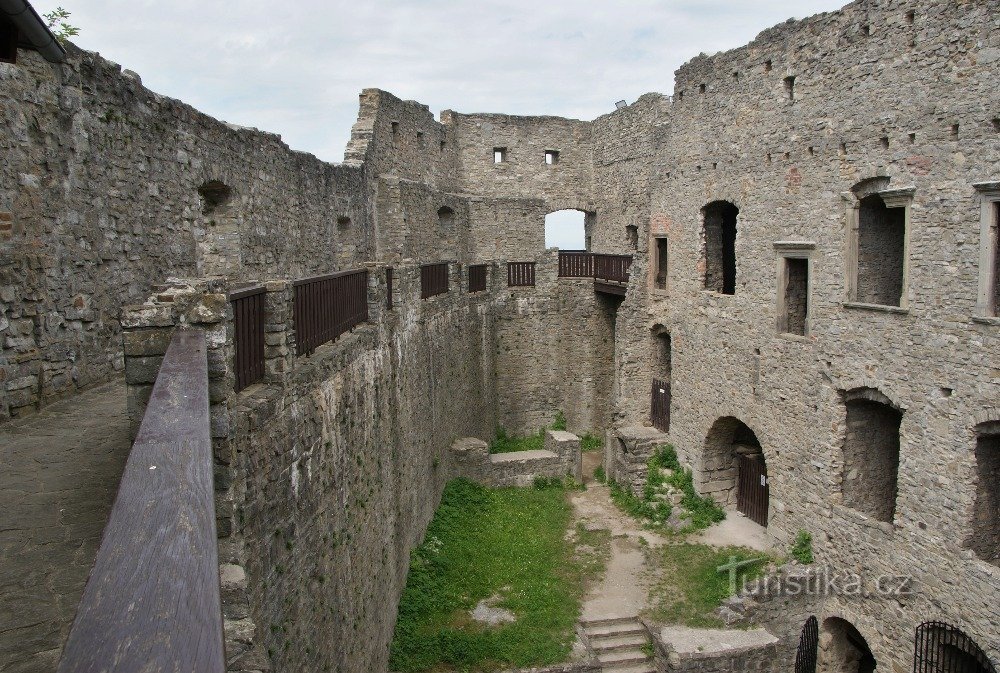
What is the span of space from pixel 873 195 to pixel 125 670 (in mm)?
11582

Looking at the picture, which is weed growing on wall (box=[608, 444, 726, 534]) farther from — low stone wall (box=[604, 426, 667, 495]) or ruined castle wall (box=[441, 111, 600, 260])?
ruined castle wall (box=[441, 111, 600, 260])

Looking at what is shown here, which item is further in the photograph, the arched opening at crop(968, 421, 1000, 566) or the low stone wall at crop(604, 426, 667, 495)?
the low stone wall at crop(604, 426, 667, 495)

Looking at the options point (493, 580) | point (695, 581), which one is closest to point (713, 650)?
point (695, 581)

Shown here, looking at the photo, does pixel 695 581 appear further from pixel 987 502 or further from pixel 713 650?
pixel 987 502

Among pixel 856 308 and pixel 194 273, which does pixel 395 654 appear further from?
pixel 856 308

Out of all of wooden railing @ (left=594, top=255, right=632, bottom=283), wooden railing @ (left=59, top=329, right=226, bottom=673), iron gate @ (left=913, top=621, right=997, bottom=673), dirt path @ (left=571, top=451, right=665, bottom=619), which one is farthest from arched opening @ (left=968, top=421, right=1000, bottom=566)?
wooden railing @ (left=594, top=255, right=632, bottom=283)

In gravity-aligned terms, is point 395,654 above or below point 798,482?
below

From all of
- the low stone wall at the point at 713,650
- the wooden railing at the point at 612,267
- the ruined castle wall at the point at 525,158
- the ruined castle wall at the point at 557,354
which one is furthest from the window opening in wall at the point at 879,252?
the ruined castle wall at the point at 525,158

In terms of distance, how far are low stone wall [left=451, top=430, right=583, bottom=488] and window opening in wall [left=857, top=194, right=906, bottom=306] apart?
7688mm

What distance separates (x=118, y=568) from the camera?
1607 mm

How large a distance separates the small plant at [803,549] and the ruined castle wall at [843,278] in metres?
0.14

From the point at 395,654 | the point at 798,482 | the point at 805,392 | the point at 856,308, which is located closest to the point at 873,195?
the point at 856,308

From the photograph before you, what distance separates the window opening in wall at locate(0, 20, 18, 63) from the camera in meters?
4.99

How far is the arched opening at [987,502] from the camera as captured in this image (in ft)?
30.0
